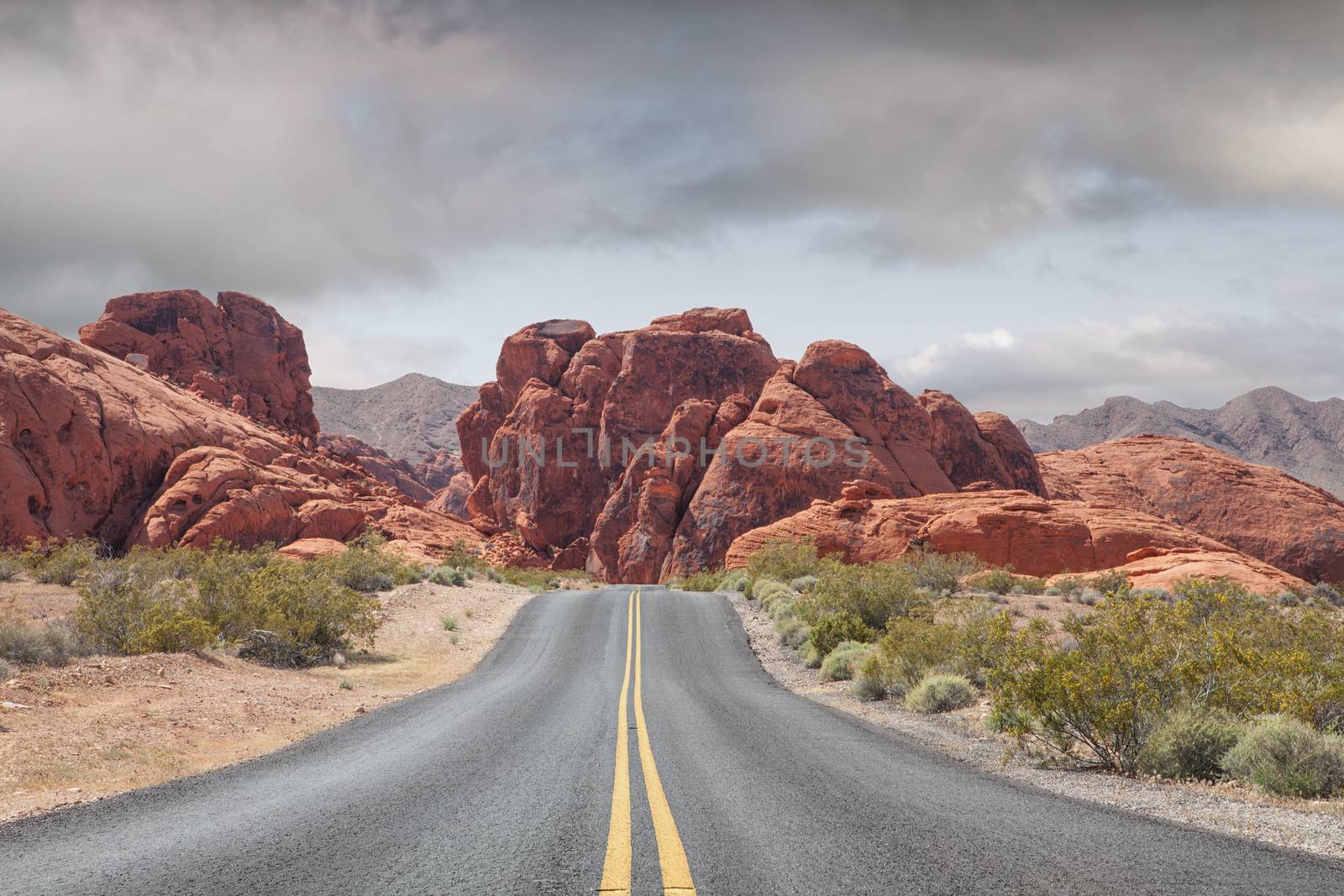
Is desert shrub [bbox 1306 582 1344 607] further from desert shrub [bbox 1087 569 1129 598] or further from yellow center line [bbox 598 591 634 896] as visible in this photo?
yellow center line [bbox 598 591 634 896]

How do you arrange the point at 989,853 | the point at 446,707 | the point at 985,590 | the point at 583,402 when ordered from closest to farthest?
the point at 989,853
the point at 446,707
the point at 985,590
the point at 583,402

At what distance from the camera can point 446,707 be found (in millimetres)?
11766

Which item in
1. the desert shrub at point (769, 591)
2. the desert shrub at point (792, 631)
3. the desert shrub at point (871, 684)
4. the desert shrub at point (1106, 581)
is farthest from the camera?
the desert shrub at point (769, 591)

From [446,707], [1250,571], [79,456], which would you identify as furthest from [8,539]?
[1250,571]

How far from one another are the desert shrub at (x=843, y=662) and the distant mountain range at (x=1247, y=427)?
132 m

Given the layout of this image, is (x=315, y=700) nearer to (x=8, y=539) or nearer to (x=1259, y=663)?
(x=1259, y=663)

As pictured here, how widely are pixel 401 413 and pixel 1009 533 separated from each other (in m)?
150

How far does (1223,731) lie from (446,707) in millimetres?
10133

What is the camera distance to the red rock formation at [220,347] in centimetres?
6316

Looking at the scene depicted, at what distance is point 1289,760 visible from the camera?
657 centimetres

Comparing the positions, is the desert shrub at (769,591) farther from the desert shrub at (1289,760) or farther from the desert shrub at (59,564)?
the desert shrub at (59,564)

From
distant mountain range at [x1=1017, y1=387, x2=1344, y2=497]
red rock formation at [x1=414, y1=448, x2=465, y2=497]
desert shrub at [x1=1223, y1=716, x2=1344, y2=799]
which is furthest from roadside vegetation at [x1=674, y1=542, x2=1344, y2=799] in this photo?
distant mountain range at [x1=1017, y1=387, x2=1344, y2=497]

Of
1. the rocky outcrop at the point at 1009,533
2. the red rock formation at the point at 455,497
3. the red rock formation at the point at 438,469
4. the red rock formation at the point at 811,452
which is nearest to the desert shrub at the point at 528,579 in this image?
the red rock formation at the point at 811,452

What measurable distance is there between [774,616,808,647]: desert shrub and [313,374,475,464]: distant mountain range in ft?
437
